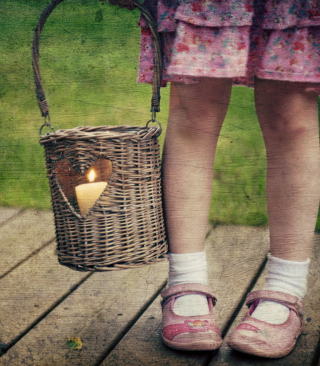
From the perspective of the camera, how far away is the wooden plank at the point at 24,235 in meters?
1.29

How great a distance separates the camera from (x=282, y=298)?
3.22 ft

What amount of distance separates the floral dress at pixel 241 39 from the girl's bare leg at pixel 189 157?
0.32 feet

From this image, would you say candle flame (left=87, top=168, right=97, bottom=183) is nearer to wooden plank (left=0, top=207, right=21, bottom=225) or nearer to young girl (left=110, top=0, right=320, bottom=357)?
young girl (left=110, top=0, right=320, bottom=357)

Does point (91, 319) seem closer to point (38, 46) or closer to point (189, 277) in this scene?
point (189, 277)

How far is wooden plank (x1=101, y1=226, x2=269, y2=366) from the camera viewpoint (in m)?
0.91

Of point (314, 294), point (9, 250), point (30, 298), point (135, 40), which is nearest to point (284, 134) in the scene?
point (314, 294)

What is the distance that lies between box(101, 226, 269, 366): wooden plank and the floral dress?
52 cm

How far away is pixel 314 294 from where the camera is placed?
111 cm

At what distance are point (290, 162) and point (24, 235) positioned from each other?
80cm

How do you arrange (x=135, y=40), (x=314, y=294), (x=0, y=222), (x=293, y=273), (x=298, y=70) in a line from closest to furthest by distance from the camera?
→ (x=298, y=70), (x=293, y=273), (x=314, y=294), (x=135, y=40), (x=0, y=222)

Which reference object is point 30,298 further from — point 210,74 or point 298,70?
point 298,70

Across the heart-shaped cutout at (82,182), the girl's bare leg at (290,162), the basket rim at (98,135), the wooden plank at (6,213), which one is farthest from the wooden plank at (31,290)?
the girl's bare leg at (290,162)

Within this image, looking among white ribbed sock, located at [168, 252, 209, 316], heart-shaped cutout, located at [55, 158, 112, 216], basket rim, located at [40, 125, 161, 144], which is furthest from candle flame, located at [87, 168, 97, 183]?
white ribbed sock, located at [168, 252, 209, 316]

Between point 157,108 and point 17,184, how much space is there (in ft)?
1.92
